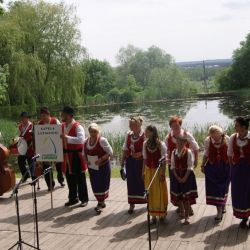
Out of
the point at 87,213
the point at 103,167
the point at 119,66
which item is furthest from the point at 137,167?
the point at 119,66

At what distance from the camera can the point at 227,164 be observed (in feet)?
19.4

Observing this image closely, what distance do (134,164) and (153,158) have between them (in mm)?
596

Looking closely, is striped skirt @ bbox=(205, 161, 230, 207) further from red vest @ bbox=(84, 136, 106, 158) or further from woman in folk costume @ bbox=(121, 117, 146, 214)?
red vest @ bbox=(84, 136, 106, 158)

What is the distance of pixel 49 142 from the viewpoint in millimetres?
6844

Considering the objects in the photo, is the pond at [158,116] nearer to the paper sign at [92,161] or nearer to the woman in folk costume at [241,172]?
the paper sign at [92,161]

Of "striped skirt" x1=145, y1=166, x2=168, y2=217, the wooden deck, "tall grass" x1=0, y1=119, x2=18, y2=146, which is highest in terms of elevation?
"tall grass" x1=0, y1=119, x2=18, y2=146

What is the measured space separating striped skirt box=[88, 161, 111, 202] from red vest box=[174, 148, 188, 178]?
4.07 ft

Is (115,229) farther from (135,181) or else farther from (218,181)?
(218,181)

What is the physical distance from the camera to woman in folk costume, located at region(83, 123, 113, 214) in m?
6.55

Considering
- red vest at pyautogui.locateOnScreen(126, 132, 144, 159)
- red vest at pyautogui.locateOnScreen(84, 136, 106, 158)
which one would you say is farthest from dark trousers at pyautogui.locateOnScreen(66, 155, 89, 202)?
red vest at pyautogui.locateOnScreen(126, 132, 144, 159)

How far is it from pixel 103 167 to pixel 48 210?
1.21 meters

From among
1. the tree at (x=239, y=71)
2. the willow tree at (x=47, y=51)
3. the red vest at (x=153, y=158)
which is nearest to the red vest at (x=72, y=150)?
the red vest at (x=153, y=158)

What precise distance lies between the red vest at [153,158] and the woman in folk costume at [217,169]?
621mm

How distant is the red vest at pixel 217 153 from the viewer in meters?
5.85
